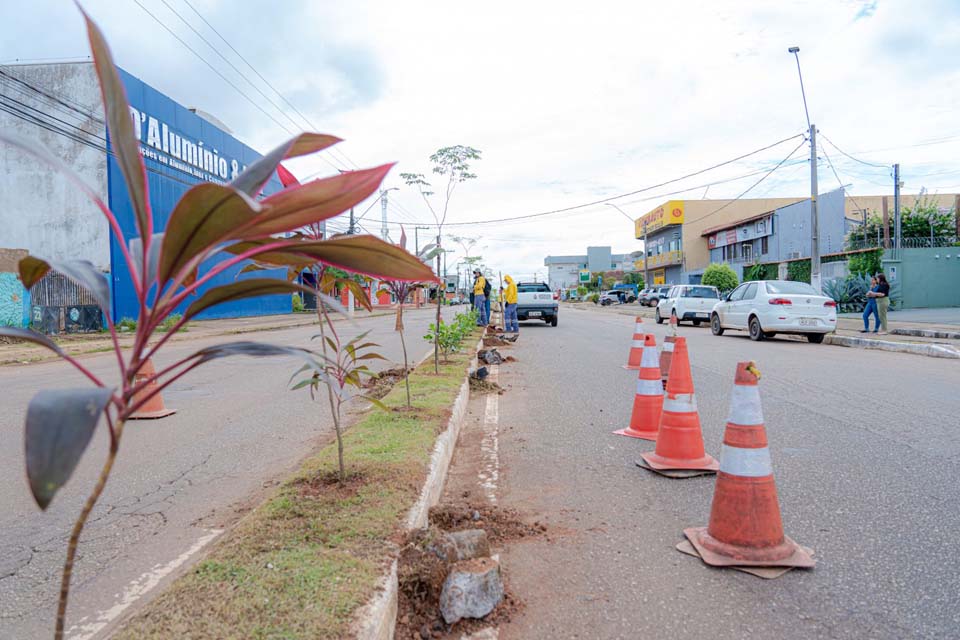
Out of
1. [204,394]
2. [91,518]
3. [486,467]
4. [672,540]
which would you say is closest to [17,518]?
[91,518]

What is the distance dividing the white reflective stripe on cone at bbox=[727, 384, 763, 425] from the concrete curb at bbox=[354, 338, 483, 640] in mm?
1731

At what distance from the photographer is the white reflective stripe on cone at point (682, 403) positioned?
4664 millimetres

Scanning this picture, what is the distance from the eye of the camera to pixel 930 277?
97.3 feet

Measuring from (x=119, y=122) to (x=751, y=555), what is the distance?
3.15 metres

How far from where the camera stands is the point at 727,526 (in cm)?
327

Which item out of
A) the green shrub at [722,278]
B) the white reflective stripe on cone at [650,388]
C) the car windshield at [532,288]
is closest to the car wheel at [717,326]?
the car windshield at [532,288]

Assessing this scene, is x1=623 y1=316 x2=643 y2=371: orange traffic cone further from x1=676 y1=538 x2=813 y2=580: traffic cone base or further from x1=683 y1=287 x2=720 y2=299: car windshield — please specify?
x1=683 y1=287 x2=720 y2=299: car windshield

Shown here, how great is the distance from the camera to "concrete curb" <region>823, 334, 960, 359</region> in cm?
1158

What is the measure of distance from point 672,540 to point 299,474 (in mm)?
2202

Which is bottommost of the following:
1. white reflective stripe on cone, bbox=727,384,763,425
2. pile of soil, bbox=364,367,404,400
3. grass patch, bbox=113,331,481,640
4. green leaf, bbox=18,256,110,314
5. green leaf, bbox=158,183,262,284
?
pile of soil, bbox=364,367,404,400

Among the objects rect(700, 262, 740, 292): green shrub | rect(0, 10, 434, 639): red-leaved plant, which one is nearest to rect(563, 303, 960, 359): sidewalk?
rect(0, 10, 434, 639): red-leaved plant

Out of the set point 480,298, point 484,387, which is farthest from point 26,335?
point 480,298

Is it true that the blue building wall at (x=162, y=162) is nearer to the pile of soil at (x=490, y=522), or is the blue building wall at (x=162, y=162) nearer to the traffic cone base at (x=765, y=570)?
the pile of soil at (x=490, y=522)

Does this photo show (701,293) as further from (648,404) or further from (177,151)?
(177,151)
